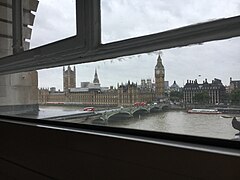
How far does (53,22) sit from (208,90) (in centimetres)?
78

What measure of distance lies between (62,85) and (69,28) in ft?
0.82

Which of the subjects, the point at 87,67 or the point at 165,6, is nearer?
the point at 165,6

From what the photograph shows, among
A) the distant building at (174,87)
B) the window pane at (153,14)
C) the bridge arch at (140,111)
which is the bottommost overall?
the bridge arch at (140,111)

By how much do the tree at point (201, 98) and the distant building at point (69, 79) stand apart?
53cm

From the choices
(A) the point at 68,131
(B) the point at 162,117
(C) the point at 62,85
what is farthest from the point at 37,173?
(B) the point at 162,117

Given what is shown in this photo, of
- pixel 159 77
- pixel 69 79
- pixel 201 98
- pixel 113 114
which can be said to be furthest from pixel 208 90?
pixel 69 79

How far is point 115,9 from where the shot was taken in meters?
0.91

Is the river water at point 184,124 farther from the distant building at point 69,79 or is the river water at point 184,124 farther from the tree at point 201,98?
the distant building at point 69,79

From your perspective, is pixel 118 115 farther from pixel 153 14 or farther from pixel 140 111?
pixel 153 14

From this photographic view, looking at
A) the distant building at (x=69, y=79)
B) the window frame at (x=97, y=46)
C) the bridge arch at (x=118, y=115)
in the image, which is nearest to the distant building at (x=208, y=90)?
the window frame at (x=97, y=46)

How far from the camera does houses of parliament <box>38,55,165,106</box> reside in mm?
809

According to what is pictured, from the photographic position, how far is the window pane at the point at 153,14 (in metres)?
0.64

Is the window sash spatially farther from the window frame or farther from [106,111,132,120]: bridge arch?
[106,111,132,120]: bridge arch

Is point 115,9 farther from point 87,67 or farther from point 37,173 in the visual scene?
point 37,173
